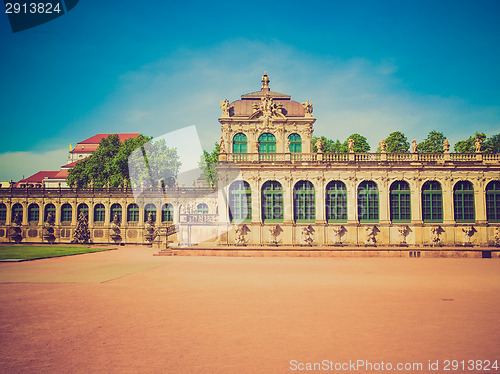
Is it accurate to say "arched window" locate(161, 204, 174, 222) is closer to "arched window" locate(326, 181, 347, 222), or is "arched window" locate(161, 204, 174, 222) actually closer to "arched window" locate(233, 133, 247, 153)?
"arched window" locate(233, 133, 247, 153)

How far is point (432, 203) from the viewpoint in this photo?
34188mm

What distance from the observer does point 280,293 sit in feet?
46.8

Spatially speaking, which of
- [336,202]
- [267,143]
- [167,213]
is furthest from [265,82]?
[167,213]

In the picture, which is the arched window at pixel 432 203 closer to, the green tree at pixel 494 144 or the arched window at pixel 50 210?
the green tree at pixel 494 144

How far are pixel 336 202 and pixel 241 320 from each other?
25479 mm

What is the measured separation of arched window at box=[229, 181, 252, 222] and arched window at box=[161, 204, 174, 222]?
16.1 metres

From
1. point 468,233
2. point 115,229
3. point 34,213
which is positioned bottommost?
point 468,233

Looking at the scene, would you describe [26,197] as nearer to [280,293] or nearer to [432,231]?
[280,293]

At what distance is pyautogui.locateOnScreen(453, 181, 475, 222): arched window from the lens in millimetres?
34031

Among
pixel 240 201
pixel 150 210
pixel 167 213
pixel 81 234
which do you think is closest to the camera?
pixel 240 201

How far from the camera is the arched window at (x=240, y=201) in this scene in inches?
1364

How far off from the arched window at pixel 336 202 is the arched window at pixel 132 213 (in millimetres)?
26663

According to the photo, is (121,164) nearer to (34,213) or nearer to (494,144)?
(34,213)

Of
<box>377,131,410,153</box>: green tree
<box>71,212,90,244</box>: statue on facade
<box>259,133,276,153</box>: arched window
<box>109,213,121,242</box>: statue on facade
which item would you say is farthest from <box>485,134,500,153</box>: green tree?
<box>71,212,90,244</box>: statue on facade
